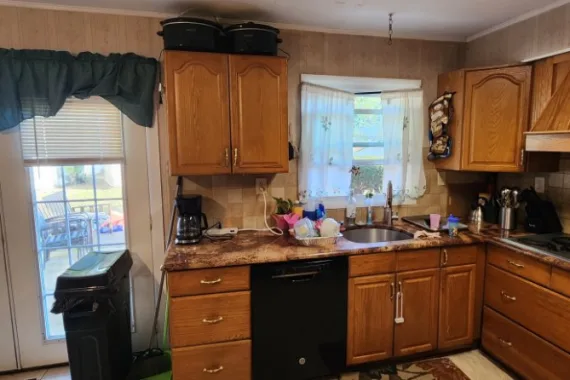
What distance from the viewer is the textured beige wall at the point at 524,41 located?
2232 mm

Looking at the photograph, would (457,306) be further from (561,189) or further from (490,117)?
(490,117)

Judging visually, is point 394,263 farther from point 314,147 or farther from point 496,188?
point 496,188

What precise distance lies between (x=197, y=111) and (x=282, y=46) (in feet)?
2.88

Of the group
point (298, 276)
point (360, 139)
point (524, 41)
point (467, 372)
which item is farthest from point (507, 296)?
point (524, 41)

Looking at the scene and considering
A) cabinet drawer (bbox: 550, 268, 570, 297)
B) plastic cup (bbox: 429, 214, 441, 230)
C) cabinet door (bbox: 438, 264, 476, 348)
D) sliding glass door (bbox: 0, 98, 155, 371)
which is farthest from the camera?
plastic cup (bbox: 429, 214, 441, 230)

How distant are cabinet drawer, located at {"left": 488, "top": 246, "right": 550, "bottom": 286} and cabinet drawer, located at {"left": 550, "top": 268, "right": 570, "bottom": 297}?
1.2 inches

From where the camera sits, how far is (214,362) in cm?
198

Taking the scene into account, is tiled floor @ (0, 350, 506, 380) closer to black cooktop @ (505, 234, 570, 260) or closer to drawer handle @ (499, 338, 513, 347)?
drawer handle @ (499, 338, 513, 347)

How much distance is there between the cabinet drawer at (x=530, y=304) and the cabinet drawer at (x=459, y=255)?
145 millimetres

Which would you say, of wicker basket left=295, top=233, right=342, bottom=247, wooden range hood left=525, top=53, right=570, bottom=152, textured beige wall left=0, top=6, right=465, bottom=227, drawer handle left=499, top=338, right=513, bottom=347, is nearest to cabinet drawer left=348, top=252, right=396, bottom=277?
wicker basket left=295, top=233, right=342, bottom=247

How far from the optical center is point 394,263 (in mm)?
2236

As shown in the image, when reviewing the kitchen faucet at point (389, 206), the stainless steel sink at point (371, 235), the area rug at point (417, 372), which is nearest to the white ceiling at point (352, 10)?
the kitchen faucet at point (389, 206)

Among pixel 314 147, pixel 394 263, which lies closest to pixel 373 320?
pixel 394 263

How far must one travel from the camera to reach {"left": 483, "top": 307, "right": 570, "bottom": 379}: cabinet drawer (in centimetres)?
195
